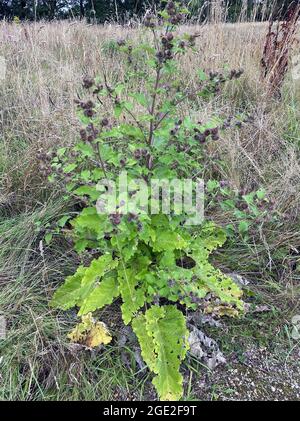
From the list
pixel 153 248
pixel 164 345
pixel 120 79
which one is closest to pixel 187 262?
pixel 153 248

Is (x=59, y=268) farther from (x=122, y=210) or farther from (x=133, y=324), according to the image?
(x=122, y=210)

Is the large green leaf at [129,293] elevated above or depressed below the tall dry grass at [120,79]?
below

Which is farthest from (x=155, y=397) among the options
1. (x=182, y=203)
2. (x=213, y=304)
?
(x=182, y=203)

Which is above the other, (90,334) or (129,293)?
(129,293)

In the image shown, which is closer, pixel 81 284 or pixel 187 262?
pixel 81 284

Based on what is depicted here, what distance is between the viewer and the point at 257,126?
7.70ft

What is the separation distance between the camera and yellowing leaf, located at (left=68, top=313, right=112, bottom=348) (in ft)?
4.61

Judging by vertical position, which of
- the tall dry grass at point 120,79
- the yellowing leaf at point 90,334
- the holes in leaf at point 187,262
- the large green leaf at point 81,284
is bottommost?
the yellowing leaf at point 90,334

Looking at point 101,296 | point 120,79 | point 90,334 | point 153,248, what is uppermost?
point 120,79

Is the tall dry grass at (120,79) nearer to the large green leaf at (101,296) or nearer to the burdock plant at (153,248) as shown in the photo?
the burdock plant at (153,248)

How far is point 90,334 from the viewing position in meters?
1.43

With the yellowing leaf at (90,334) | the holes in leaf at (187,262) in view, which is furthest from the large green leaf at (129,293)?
the holes in leaf at (187,262)

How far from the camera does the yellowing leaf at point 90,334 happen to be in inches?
55.3

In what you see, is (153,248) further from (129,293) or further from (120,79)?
(120,79)
